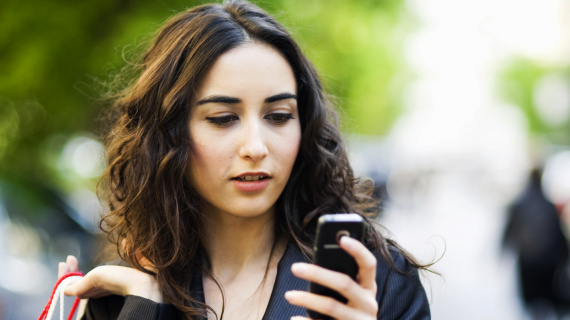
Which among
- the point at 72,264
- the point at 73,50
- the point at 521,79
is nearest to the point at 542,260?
the point at 72,264

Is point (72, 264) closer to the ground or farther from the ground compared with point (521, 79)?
closer to the ground

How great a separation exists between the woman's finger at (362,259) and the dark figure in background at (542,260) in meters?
5.85

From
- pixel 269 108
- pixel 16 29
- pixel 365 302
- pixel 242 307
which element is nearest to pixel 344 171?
pixel 269 108

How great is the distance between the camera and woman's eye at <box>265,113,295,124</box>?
89.4 inches

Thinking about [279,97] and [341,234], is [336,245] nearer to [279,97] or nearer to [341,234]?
[341,234]

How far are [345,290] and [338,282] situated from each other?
0.04m

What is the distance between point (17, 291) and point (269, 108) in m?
4.61

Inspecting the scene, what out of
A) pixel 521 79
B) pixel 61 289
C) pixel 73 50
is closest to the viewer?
pixel 61 289

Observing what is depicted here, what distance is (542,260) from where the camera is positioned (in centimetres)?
650

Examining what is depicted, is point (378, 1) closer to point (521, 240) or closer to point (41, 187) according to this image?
point (521, 240)

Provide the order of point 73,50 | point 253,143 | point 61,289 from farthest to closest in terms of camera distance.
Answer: point 73,50 < point 61,289 < point 253,143

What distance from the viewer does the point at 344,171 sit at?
8.80 feet

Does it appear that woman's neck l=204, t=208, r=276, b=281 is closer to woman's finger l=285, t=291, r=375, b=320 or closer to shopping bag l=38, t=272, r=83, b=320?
shopping bag l=38, t=272, r=83, b=320

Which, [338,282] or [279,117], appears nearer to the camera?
[338,282]
